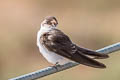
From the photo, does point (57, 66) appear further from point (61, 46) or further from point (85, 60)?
point (61, 46)

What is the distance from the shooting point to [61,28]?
8969 millimetres

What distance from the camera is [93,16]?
9828 millimetres

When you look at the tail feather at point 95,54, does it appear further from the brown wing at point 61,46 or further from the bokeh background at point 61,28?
the bokeh background at point 61,28

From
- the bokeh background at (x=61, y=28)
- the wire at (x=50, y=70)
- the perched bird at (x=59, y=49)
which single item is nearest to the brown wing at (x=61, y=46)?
the perched bird at (x=59, y=49)

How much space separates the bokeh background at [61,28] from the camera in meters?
7.28

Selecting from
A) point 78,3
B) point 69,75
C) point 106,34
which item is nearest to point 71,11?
point 78,3

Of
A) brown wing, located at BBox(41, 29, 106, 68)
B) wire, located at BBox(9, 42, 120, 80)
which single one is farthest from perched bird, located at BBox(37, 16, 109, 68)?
wire, located at BBox(9, 42, 120, 80)

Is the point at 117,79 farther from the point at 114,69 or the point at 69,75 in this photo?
the point at 69,75

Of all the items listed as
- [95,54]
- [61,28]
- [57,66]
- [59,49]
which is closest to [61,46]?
[59,49]

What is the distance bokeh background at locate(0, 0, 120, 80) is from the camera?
7.28 m

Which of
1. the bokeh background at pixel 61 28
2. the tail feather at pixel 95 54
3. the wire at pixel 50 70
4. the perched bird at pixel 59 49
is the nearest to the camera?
the wire at pixel 50 70

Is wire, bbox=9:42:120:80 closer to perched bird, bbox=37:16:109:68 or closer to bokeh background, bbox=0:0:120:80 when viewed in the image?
perched bird, bbox=37:16:109:68

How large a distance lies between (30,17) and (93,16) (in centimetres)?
84

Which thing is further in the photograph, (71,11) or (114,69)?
(71,11)
